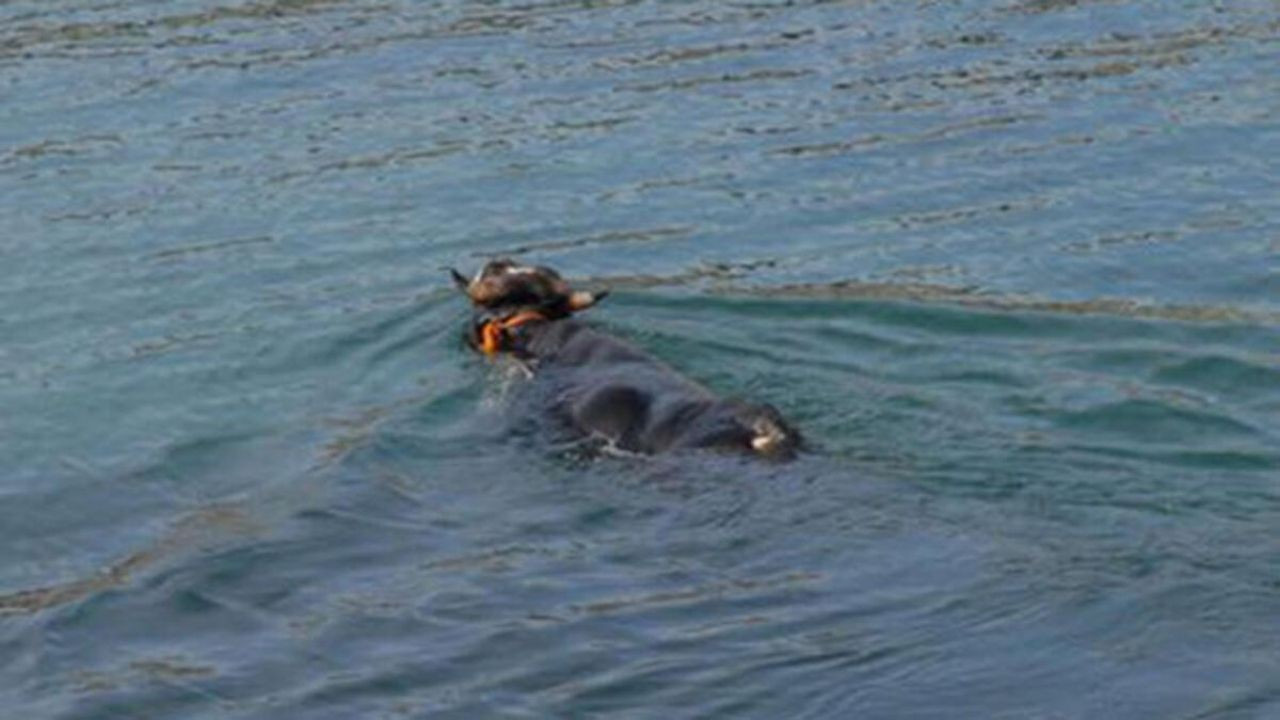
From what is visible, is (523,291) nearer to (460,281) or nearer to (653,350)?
(460,281)

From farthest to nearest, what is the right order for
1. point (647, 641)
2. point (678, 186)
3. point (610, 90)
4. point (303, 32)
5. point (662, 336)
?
point (303, 32) → point (610, 90) → point (678, 186) → point (662, 336) → point (647, 641)

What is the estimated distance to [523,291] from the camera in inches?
507

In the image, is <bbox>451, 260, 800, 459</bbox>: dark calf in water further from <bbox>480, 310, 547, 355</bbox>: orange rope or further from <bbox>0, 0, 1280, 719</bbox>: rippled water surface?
<bbox>0, 0, 1280, 719</bbox>: rippled water surface

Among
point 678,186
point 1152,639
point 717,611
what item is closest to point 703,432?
point 717,611

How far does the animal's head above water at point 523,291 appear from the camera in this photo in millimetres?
12852

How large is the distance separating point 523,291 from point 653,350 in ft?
2.19

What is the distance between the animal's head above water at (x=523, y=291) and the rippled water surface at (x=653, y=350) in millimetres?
311

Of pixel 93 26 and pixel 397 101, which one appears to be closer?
pixel 397 101

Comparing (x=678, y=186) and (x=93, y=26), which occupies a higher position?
(x=93, y=26)

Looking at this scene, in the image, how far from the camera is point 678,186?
15.5 m

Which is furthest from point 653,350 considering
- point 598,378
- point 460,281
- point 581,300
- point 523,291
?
point 598,378

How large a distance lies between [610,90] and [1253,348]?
573 cm

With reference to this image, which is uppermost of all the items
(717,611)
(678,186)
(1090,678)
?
(678,186)

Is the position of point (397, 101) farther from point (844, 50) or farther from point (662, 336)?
point (662, 336)
